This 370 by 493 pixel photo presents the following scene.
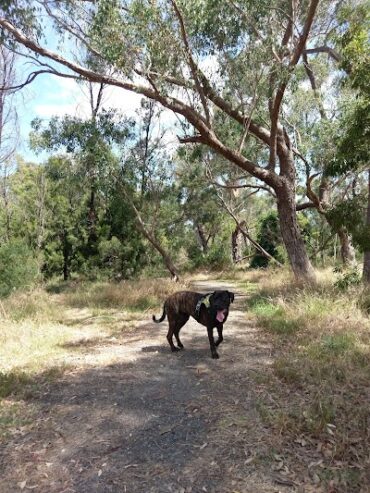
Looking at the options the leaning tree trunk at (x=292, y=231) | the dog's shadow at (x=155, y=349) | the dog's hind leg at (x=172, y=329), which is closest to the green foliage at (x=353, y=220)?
the leaning tree trunk at (x=292, y=231)

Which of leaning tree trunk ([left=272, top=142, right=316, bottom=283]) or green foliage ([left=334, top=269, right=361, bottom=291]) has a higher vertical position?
leaning tree trunk ([left=272, top=142, right=316, bottom=283])

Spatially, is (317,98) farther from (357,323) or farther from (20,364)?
(20,364)

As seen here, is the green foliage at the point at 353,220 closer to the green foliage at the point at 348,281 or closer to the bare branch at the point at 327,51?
the green foliage at the point at 348,281

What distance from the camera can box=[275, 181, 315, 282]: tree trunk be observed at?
36.6 feet

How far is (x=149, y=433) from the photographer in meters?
3.95

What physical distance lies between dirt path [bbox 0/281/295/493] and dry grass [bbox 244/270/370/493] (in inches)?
11.5

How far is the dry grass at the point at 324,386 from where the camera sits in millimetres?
3416

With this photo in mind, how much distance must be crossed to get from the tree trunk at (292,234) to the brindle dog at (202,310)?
17.9ft

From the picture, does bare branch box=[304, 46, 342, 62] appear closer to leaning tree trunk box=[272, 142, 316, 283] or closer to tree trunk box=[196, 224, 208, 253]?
leaning tree trunk box=[272, 142, 316, 283]

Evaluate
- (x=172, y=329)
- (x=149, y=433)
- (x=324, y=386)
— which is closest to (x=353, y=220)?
(x=172, y=329)

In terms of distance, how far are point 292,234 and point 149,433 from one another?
8425 mm

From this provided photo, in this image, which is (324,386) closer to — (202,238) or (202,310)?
(202,310)

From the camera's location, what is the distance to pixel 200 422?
413 cm

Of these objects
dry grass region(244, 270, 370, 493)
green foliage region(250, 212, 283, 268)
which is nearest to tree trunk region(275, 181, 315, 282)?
dry grass region(244, 270, 370, 493)
